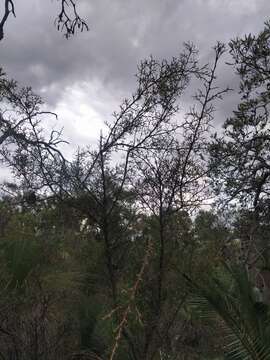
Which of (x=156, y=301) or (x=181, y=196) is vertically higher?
(x=181, y=196)

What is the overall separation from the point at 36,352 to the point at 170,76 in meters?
2.98

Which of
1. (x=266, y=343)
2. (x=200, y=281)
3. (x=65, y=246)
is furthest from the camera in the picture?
(x=65, y=246)

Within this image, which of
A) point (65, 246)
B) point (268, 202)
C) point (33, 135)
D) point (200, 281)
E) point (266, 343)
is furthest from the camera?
point (268, 202)

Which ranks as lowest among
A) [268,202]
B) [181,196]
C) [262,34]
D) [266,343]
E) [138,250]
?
[266,343]

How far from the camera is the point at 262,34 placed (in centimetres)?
729

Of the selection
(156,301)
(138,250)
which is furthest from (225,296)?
(138,250)

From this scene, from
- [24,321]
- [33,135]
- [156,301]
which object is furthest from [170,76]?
[24,321]

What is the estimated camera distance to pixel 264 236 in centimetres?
675

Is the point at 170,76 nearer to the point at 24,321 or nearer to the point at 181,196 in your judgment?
the point at 181,196

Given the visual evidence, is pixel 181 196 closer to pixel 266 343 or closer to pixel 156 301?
pixel 156 301

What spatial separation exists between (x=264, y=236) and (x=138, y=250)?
2851mm

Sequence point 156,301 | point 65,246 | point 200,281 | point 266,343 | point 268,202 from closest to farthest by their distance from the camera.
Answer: point 266,343
point 200,281
point 156,301
point 65,246
point 268,202

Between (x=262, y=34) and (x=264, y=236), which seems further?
(x=262, y=34)

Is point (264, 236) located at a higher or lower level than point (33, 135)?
lower
